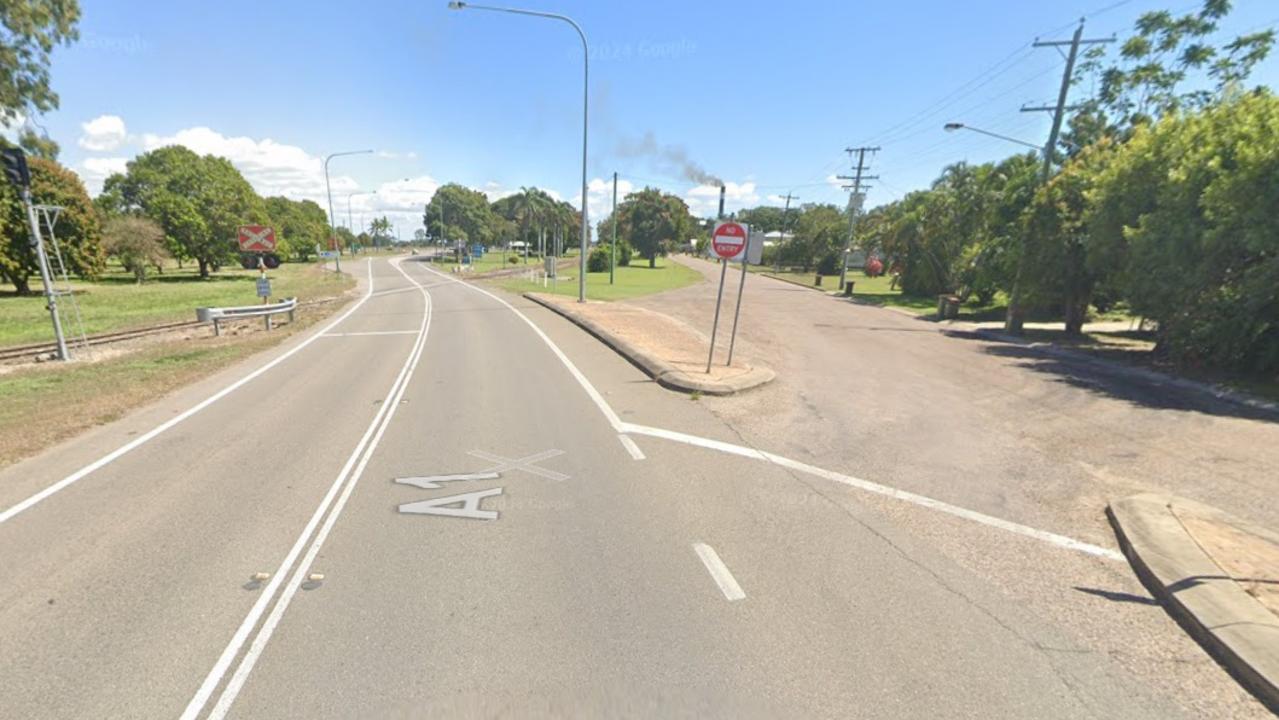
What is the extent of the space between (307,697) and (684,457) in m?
4.46

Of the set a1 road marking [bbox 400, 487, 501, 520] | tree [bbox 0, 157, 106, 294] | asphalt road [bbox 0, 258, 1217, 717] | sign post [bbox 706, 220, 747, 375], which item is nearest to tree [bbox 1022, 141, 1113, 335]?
sign post [bbox 706, 220, 747, 375]

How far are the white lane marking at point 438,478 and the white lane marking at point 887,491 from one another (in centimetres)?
227

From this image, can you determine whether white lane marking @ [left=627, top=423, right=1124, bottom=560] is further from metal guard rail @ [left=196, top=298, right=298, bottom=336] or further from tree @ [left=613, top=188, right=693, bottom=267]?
tree @ [left=613, top=188, right=693, bottom=267]

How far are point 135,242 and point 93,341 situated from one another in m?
33.4

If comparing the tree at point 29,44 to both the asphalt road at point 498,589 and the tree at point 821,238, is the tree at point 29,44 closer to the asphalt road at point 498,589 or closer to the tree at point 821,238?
the asphalt road at point 498,589

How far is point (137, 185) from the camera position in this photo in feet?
174

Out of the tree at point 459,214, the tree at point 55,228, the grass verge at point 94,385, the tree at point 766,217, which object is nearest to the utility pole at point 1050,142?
the grass verge at point 94,385

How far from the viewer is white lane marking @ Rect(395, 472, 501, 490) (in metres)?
5.92

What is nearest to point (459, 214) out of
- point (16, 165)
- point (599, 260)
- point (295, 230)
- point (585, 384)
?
point (295, 230)

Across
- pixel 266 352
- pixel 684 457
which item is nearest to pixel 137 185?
pixel 266 352

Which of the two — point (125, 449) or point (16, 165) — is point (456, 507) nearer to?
point (125, 449)

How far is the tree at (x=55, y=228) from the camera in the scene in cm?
2975

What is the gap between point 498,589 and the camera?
405cm

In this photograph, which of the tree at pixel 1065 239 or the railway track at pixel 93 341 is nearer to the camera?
the railway track at pixel 93 341
